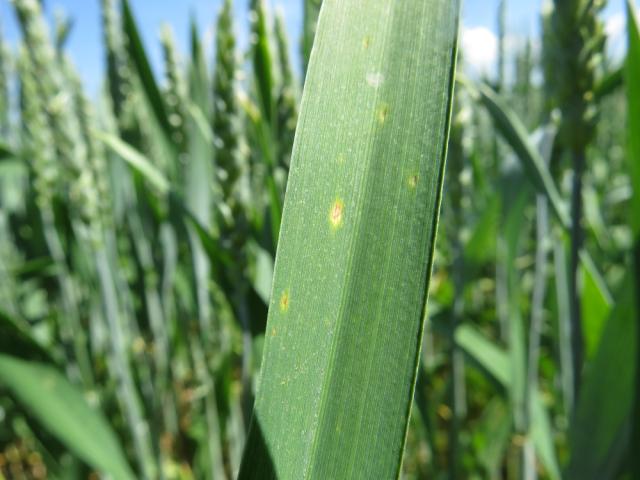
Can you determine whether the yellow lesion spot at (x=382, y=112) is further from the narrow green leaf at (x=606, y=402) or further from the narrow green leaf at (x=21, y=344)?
the narrow green leaf at (x=21, y=344)

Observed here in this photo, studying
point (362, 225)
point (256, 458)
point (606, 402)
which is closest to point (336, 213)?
point (362, 225)

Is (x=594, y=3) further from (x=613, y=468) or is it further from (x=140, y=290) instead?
(x=140, y=290)

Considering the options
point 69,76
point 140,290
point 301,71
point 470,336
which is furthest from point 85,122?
point 470,336

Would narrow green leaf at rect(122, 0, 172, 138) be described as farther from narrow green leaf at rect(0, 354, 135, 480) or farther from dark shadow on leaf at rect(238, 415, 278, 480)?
dark shadow on leaf at rect(238, 415, 278, 480)

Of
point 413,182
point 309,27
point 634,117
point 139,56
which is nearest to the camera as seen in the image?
point 413,182

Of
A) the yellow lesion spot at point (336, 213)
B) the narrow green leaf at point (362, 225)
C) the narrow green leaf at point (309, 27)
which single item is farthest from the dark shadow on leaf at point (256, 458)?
the narrow green leaf at point (309, 27)

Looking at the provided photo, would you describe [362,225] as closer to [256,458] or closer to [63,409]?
[256,458]
